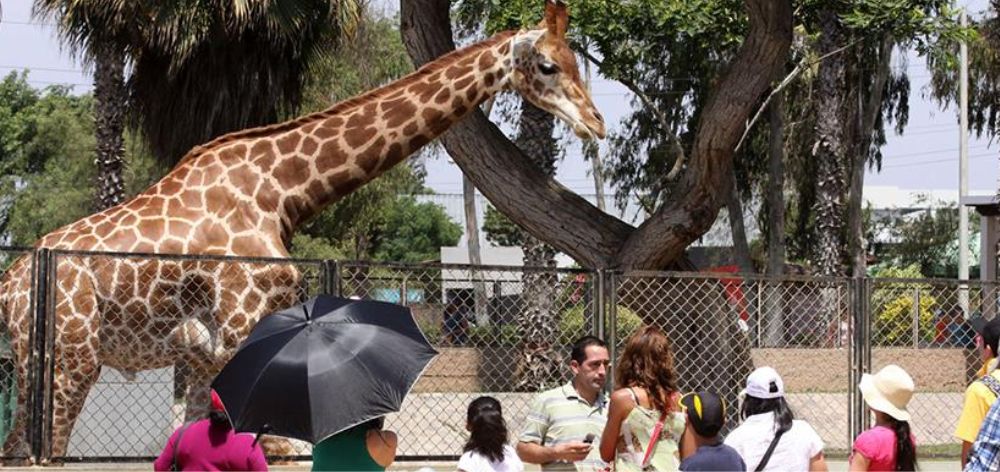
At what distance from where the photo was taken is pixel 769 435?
7.30m

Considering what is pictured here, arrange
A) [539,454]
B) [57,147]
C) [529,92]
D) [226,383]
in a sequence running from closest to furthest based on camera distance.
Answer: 1. [226,383]
2. [539,454]
3. [529,92]
4. [57,147]

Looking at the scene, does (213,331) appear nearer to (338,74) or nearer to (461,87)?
(461,87)

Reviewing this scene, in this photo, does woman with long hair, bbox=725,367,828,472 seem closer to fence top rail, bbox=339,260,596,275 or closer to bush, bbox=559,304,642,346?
fence top rail, bbox=339,260,596,275

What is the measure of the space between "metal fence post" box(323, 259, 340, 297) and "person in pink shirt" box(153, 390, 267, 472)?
325cm

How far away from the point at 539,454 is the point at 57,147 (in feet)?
189

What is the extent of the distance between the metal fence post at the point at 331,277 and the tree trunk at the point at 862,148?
27509mm

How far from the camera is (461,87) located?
12.1m

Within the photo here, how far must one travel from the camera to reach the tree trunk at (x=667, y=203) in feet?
41.8

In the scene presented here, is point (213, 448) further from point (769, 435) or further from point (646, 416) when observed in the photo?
point (769, 435)

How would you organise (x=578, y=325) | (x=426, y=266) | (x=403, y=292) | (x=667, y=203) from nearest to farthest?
(x=426, y=266) < (x=403, y=292) < (x=578, y=325) < (x=667, y=203)

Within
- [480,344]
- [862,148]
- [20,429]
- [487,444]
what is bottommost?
[20,429]

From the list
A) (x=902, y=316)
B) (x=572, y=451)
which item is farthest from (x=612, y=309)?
(x=902, y=316)

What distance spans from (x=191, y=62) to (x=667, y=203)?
9.24 metres

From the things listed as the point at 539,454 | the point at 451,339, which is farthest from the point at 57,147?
the point at 539,454
